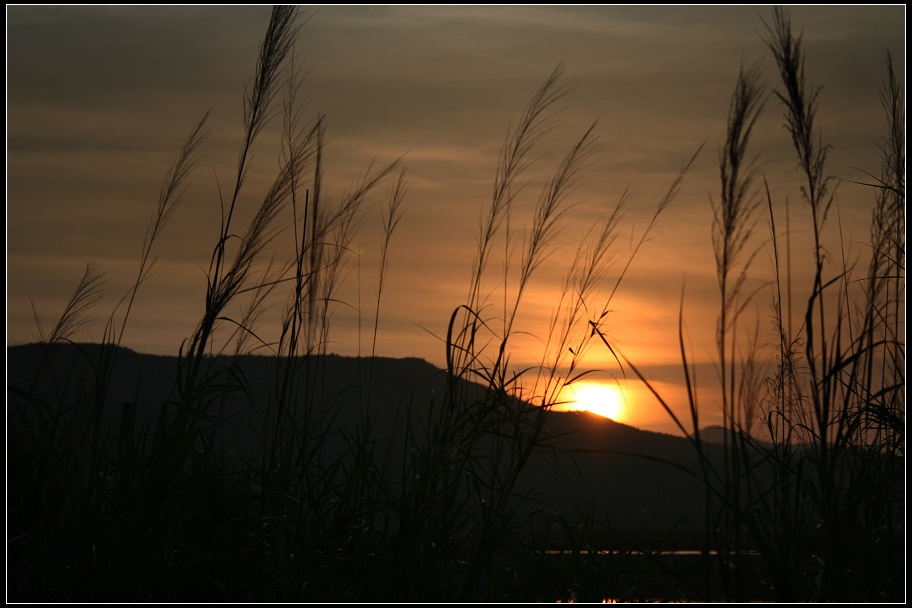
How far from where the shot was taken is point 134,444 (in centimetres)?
216

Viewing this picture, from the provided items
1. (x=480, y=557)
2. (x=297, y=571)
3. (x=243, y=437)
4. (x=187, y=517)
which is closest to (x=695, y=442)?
(x=480, y=557)

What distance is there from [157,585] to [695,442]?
1427 millimetres

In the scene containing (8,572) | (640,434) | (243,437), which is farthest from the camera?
(640,434)

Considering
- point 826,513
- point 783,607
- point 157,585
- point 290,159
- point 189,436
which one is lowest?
point 157,585

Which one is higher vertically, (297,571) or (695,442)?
(695,442)

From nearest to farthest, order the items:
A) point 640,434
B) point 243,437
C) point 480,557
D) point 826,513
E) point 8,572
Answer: point 826,513 < point 8,572 < point 480,557 < point 243,437 < point 640,434

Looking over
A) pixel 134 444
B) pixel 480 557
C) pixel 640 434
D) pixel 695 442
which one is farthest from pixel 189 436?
pixel 640 434

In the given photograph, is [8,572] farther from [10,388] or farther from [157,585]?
[10,388]

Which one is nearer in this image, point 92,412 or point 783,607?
point 783,607

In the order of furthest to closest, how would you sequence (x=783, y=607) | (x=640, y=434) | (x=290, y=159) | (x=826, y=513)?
(x=640, y=434)
(x=290, y=159)
(x=826, y=513)
(x=783, y=607)

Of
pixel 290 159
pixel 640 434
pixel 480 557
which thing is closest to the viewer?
pixel 480 557

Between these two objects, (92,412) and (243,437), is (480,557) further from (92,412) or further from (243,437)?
(243,437)

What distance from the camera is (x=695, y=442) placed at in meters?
1.54

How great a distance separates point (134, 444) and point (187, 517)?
31 cm
